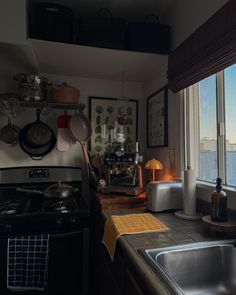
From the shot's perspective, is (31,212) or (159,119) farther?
(159,119)

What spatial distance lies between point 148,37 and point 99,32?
0.35 meters

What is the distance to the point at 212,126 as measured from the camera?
1.40 m

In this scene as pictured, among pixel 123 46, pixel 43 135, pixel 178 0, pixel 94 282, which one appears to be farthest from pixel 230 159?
pixel 43 135

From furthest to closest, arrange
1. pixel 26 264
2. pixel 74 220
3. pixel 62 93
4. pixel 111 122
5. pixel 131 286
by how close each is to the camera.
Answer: pixel 111 122
pixel 62 93
pixel 74 220
pixel 26 264
pixel 131 286

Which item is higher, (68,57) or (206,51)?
(68,57)

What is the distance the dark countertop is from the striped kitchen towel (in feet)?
1.54

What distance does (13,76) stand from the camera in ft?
6.57

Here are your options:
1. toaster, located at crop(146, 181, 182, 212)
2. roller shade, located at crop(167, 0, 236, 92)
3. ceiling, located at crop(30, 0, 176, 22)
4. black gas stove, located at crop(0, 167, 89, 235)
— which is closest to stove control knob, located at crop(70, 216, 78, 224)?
black gas stove, located at crop(0, 167, 89, 235)

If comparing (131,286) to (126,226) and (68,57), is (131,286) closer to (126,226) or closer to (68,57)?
(126,226)

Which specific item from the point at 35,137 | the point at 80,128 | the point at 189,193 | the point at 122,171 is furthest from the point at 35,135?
the point at 189,193

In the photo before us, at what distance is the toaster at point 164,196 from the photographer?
4.51 feet

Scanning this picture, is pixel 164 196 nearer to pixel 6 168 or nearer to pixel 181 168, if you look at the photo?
pixel 181 168

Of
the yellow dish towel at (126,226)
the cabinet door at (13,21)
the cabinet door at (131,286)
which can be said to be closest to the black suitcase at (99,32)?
the cabinet door at (13,21)

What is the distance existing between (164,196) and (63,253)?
725 millimetres
